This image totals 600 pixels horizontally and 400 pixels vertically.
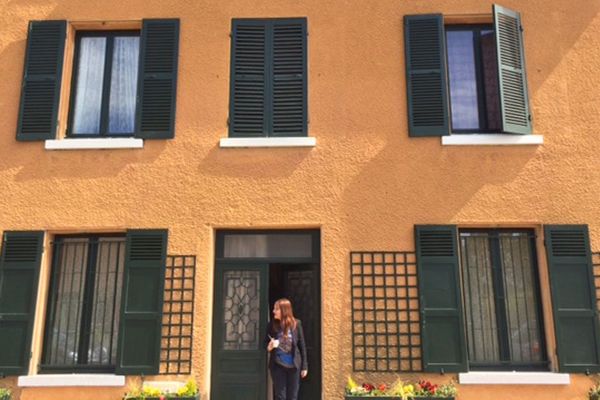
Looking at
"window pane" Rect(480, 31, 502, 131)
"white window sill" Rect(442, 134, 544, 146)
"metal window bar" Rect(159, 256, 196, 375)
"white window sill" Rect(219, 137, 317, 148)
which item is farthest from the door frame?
"window pane" Rect(480, 31, 502, 131)

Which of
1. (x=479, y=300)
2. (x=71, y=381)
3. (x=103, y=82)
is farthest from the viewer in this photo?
(x=103, y=82)

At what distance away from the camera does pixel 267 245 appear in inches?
289

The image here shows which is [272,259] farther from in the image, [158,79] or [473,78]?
[473,78]

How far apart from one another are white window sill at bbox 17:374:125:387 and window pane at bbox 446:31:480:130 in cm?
550

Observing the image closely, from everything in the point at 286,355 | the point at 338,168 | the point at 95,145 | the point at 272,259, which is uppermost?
the point at 95,145

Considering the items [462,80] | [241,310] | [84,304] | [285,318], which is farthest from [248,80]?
[84,304]

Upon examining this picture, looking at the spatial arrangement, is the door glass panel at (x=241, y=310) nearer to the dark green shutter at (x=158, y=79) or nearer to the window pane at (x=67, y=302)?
the window pane at (x=67, y=302)

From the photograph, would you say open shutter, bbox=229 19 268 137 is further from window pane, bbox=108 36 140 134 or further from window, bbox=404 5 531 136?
window, bbox=404 5 531 136

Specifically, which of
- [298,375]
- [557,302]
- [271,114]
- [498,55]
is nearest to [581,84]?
[498,55]

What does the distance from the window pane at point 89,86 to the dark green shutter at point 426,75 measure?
14.2 feet

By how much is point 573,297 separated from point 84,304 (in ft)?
20.3

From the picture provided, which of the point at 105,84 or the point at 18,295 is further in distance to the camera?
the point at 105,84

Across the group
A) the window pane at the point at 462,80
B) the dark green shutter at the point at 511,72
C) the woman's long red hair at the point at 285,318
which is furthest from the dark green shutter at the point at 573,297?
the woman's long red hair at the point at 285,318

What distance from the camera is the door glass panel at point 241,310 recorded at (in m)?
7.09
